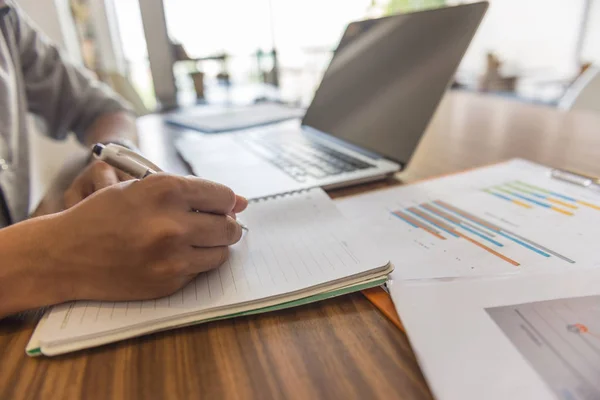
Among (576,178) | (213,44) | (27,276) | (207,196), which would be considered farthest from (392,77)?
(213,44)

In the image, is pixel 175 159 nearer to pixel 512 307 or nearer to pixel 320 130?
pixel 320 130

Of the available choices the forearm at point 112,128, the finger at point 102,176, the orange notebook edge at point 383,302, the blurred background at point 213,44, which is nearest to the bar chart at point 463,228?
the orange notebook edge at point 383,302

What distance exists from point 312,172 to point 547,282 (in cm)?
35

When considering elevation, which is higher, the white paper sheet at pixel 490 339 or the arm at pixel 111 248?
the arm at pixel 111 248

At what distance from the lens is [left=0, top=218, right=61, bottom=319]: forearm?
31 cm

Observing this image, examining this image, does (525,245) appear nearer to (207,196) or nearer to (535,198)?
(535,198)

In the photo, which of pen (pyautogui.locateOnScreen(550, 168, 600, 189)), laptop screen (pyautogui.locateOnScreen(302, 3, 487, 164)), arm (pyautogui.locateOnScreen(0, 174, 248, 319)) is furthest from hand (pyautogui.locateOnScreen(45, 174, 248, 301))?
pen (pyautogui.locateOnScreen(550, 168, 600, 189))

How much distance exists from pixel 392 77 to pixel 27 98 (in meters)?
0.86

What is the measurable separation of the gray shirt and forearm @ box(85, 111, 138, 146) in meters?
0.04

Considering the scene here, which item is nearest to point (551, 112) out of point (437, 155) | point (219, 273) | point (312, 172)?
point (437, 155)

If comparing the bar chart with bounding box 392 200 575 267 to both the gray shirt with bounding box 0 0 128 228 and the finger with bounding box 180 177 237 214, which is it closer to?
the finger with bounding box 180 177 237 214

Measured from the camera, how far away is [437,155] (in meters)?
0.72

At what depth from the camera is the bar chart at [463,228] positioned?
0.37 meters

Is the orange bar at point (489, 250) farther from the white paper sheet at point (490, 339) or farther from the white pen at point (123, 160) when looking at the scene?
the white pen at point (123, 160)
